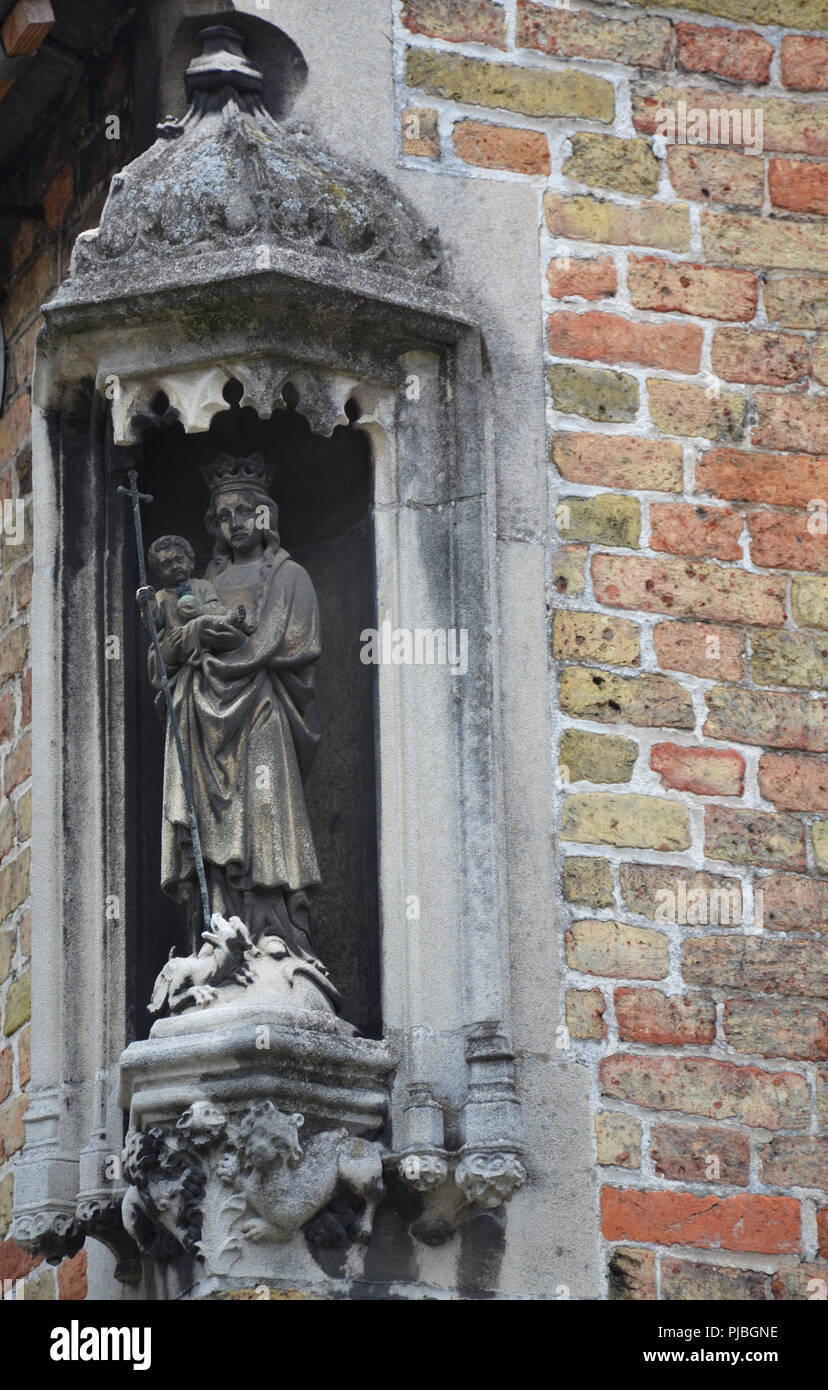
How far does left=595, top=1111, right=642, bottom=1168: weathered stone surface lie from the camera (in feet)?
22.6

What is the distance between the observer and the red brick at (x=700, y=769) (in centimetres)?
725

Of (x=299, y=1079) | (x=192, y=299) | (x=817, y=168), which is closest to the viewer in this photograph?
(x=299, y=1079)

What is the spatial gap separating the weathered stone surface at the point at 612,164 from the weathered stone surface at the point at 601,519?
0.78 m

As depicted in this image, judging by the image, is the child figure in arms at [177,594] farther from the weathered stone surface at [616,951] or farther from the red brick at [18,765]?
the red brick at [18,765]

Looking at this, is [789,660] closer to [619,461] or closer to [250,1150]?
[619,461]

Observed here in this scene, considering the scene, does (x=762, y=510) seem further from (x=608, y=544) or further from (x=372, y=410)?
(x=372, y=410)

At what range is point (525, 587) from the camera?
7285 millimetres

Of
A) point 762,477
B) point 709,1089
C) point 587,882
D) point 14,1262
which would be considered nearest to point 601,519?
point 762,477

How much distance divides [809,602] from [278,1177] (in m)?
1.88

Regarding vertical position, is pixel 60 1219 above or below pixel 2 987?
below

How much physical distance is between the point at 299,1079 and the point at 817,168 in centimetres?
262

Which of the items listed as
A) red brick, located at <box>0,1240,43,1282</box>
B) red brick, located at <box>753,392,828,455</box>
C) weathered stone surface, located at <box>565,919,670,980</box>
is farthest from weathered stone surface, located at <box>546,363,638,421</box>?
Result: red brick, located at <box>0,1240,43,1282</box>

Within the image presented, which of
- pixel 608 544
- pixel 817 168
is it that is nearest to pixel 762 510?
pixel 608 544

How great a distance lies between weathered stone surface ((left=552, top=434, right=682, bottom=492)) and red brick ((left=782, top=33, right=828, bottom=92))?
1.03 metres
